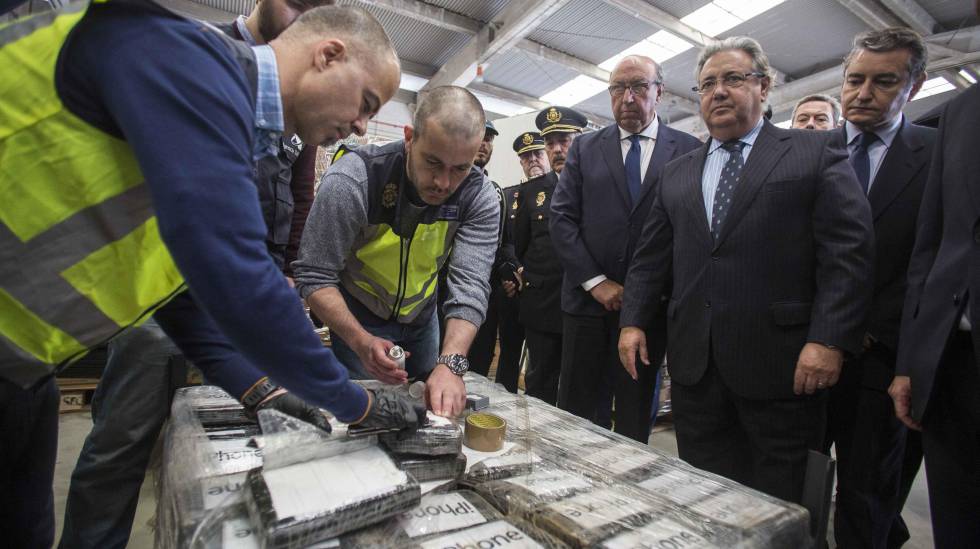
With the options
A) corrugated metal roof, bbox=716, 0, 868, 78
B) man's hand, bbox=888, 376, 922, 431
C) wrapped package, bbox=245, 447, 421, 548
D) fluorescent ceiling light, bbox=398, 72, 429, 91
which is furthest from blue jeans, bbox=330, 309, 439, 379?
fluorescent ceiling light, bbox=398, 72, 429, 91

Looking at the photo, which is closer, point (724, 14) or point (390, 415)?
point (390, 415)

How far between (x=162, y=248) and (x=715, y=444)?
5.10 ft

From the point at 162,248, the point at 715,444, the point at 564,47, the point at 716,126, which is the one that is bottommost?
the point at 715,444

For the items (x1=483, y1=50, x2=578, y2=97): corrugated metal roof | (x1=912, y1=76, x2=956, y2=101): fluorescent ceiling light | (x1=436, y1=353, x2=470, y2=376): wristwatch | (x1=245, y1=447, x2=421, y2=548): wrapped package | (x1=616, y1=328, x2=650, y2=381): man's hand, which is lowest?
(x1=245, y1=447, x2=421, y2=548): wrapped package

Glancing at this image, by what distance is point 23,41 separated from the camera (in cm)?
62

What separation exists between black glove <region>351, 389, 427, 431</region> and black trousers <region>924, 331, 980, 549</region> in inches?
49.1

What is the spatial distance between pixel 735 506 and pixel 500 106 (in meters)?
7.82

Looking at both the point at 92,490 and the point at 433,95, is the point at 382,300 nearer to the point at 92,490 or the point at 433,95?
the point at 433,95

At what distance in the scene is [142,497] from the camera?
6.86 feet

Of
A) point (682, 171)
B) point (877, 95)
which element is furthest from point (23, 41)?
point (877, 95)

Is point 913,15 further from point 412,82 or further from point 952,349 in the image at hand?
point 412,82

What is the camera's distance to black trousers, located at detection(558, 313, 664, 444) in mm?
1946

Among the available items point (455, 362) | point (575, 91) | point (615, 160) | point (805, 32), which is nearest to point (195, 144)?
point (455, 362)

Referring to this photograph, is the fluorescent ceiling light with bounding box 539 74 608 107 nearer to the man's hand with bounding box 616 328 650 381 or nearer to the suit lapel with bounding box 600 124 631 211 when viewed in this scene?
the suit lapel with bounding box 600 124 631 211
